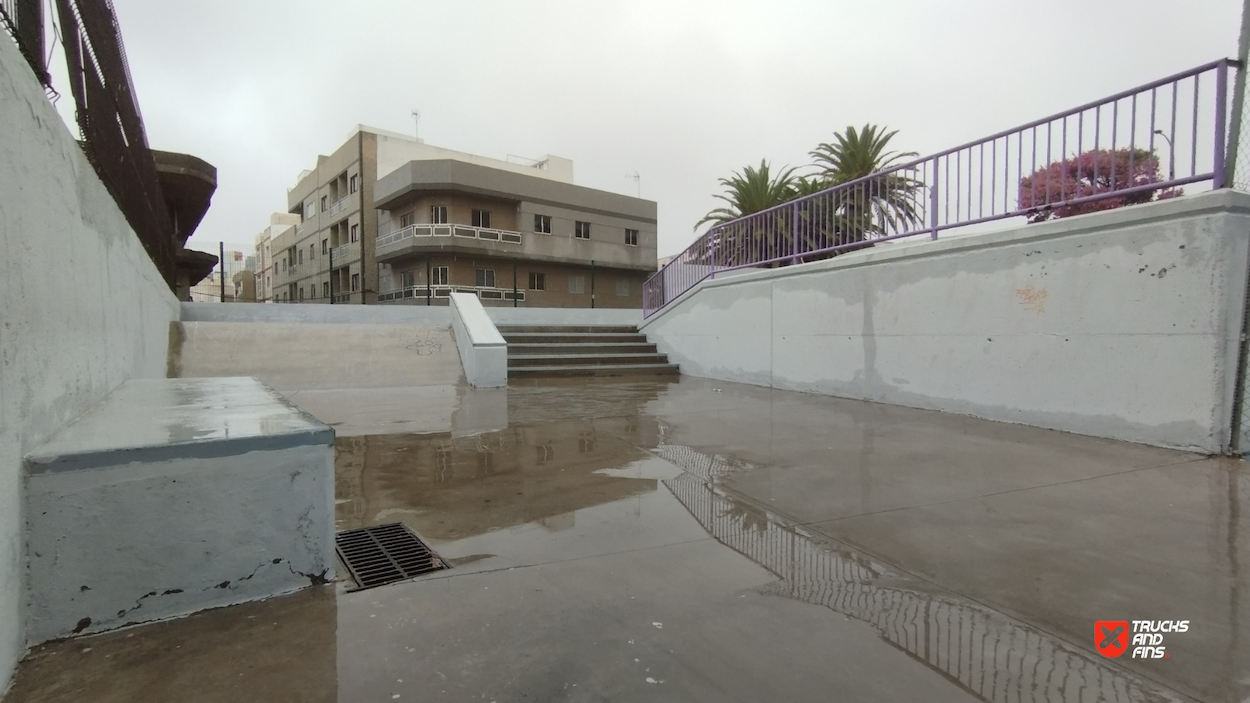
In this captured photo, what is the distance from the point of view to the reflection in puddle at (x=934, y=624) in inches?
70.7

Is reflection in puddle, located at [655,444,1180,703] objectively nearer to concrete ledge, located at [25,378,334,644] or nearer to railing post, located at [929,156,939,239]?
concrete ledge, located at [25,378,334,644]

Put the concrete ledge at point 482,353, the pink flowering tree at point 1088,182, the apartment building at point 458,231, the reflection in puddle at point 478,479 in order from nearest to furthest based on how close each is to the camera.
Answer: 1. the reflection in puddle at point 478,479
2. the pink flowering tree at point 1088,182
3. the concrete ledge at point 482,353
4. the apartment building at point 458,231

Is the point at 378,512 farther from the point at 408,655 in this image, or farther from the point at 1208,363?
the point at 1208,363

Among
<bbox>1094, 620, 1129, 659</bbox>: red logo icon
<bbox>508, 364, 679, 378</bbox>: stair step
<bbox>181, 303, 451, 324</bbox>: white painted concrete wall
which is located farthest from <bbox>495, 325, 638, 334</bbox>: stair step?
<bbox>1094, 620, 1129, 659</bbox>: red logo icon

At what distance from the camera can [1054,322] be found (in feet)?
→ 18.5

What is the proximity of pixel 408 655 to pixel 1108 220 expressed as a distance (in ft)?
20.8

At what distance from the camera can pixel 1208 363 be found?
15.0 feet

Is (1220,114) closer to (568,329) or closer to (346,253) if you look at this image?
(568,329)

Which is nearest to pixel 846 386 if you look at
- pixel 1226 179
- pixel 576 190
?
pixel 1226 179

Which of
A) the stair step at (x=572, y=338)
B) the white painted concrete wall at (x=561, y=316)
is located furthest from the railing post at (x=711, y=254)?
the white painted concrete wall at (x=561, y=316)

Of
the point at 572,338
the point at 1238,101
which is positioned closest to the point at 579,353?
the point at 572,338

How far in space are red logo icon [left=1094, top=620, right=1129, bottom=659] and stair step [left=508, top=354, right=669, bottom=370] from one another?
9.64m

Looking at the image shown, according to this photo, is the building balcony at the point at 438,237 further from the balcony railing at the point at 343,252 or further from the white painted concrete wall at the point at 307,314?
the white painted concrete wall at the point at 307,314

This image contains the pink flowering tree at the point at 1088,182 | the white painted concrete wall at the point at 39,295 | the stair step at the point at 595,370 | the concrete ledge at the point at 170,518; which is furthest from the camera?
the stair step at the point at 595,370
